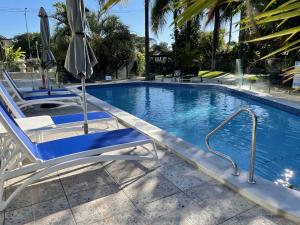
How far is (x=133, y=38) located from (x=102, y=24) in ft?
7.78

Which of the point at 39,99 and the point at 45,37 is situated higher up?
the point at 45,37

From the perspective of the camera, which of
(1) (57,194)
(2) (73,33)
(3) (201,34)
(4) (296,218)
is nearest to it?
(4) (296,218)

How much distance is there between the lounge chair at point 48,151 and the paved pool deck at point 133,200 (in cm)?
23

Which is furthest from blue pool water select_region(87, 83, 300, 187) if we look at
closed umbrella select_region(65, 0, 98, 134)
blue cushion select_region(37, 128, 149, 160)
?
closed umbrella select_region(65, 0, 98, 134)

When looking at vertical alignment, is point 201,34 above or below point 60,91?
above

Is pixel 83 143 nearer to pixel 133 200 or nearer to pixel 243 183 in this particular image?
pixel 133 200

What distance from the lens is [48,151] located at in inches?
115

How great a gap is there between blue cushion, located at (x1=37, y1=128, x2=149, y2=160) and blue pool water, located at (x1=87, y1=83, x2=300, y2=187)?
2500mm

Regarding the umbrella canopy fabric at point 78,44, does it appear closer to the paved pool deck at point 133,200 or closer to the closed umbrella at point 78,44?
the closed umbrella at point 78,44

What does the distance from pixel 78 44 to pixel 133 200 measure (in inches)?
96.2

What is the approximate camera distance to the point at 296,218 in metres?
2.30

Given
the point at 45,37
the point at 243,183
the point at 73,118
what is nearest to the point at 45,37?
the point at 45,37

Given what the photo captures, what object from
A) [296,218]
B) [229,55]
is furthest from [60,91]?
[229,55]

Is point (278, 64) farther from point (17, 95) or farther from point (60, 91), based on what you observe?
point (17, 95)
